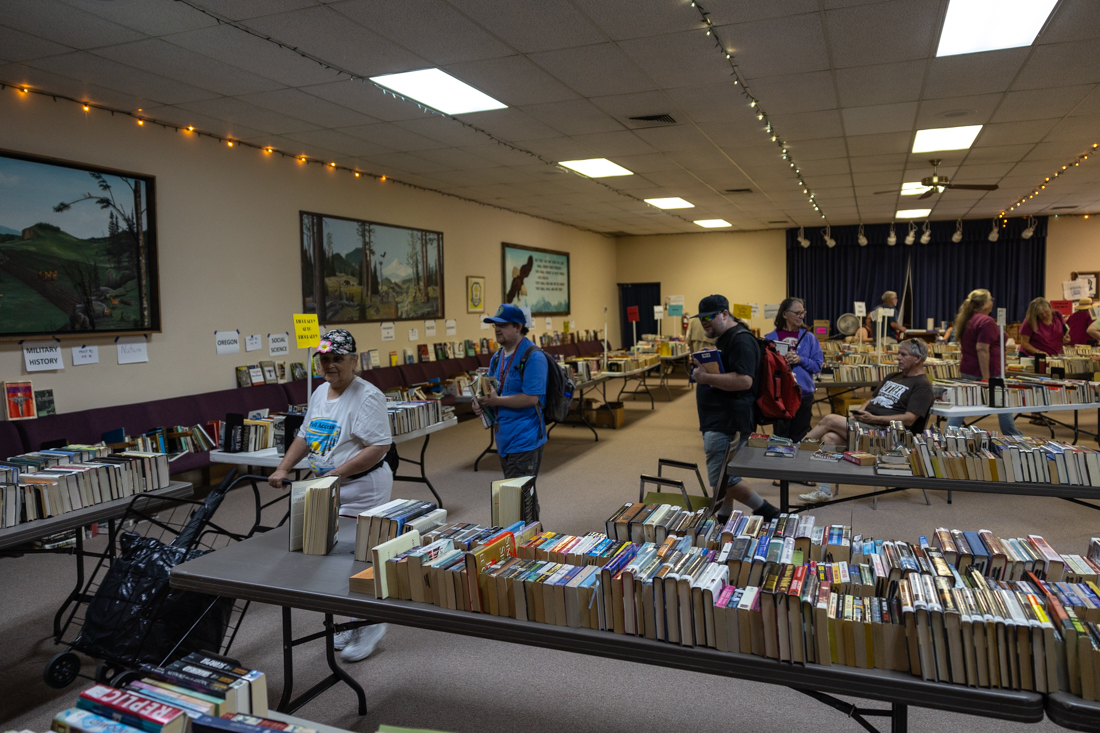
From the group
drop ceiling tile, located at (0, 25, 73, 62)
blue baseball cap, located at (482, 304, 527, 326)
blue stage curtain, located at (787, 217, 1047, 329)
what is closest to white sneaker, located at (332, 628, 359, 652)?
blue baseball cap, located at (482, 304, 527, 326)

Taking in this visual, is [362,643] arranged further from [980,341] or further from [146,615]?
[980,341]

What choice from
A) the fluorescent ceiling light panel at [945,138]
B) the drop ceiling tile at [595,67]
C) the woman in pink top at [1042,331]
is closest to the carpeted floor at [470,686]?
the drop ceiling tile at [595,67]

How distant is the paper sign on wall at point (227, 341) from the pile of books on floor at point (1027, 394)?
660 cm

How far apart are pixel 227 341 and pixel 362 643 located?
4559 mm

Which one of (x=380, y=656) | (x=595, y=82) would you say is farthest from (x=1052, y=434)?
(x=380, y=656)

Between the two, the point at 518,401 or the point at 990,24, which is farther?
the point at 990,24

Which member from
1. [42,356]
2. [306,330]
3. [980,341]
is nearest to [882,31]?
[980,341]

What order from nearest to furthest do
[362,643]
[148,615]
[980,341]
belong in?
[148,615], [362,643], [980,341]

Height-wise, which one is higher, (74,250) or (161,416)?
(74,250)

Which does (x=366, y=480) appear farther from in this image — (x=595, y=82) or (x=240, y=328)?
(x=240, y=328)

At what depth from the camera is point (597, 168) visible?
28.2 ft

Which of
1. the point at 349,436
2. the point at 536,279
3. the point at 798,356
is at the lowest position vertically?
the point at 349,436

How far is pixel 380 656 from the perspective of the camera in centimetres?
331

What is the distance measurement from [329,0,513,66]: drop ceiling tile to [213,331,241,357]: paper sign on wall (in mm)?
3669
